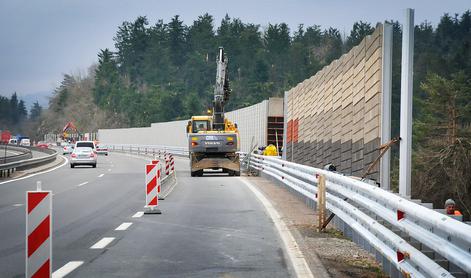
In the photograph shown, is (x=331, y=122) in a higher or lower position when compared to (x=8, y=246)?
higher

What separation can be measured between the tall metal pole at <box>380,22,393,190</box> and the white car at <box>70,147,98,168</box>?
30.8 metres

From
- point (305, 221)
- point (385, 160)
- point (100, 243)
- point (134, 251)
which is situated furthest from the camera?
point (385, 160)

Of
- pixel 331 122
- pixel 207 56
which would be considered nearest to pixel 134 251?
pixel 331 122

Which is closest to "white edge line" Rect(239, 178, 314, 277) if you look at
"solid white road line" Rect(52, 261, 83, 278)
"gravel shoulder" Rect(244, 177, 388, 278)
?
"gravel shoulder" Rect(244, 177, 388, 278)

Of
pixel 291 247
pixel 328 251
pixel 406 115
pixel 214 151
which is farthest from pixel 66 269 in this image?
pixel 214 151

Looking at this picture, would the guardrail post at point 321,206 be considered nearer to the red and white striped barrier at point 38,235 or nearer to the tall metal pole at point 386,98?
the tall metal pole at point 386,98

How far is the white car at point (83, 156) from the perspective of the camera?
4569 centimetres

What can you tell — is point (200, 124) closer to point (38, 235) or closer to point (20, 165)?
point (20, 165)

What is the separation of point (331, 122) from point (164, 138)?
56.5 m

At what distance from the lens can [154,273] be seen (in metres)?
8.70

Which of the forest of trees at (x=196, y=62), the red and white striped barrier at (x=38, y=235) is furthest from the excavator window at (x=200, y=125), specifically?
the forest of trees at (x=196, y=62)

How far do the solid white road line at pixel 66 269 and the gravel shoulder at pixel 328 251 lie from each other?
2.81 meters

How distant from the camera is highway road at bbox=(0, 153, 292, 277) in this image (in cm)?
906

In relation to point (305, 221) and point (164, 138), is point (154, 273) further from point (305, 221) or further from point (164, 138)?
point (164, 138)
